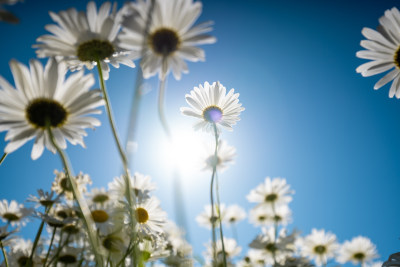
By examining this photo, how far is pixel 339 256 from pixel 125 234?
3.84 metres

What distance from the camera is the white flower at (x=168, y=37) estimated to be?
40.5 inches

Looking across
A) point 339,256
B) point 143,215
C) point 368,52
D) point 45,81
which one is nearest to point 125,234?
point 143,215

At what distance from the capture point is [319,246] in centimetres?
409

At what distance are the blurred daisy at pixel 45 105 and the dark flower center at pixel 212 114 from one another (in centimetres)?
87

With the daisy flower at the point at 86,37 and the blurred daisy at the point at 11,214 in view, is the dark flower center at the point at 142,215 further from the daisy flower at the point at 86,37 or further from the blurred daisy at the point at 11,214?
the blurred daisy at the point at 11,214

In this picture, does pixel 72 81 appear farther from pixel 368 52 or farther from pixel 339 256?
pixel 339 256

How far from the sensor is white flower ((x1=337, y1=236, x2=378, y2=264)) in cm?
428

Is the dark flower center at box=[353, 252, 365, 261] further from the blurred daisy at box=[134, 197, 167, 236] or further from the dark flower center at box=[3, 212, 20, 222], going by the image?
the dark flower center at box=[3, 212, 20, 222]

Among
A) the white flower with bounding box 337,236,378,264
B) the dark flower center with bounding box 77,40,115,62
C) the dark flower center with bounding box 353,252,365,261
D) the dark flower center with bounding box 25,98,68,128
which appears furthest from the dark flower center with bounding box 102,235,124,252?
the dark flower center with bounding box 353,252,365,261

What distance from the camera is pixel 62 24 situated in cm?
118

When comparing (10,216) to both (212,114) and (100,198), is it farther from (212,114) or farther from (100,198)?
(212,114)

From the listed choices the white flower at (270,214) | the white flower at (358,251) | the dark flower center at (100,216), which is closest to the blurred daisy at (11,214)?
the dark flower center at (100,216)

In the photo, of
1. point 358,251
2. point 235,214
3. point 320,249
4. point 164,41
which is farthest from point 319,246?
point 164,41

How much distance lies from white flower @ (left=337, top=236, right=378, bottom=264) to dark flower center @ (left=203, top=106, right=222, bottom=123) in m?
3.54
